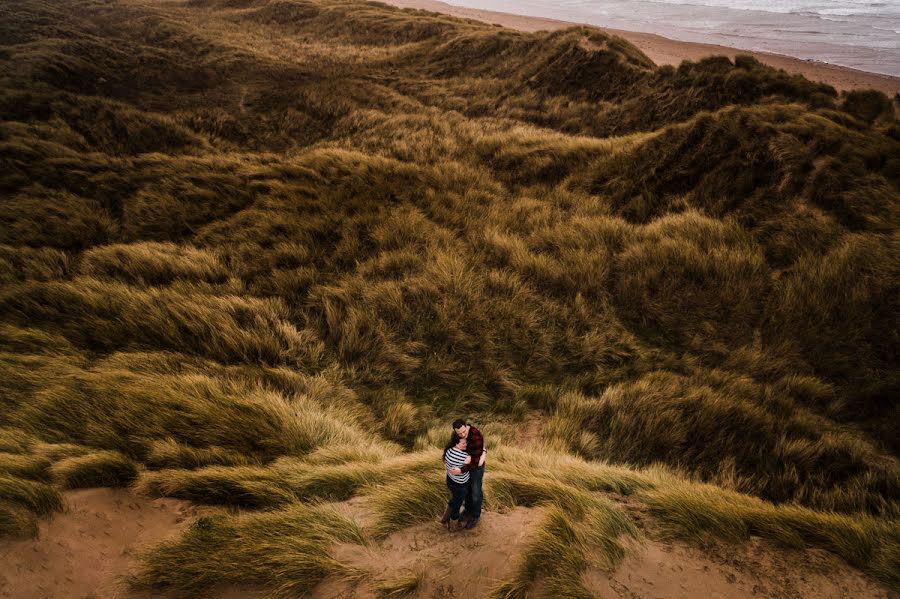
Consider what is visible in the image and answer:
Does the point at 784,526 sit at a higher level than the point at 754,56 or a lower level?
lower

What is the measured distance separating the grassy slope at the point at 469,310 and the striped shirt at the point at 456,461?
20.1 inches

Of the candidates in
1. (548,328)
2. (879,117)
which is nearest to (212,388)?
(548,328)

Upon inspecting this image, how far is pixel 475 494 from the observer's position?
2.85m

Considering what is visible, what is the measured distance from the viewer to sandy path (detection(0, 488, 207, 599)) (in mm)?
2410

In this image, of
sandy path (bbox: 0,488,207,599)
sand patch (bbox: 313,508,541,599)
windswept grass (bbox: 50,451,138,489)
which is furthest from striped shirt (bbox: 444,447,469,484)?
windswept grass (bbox: 50,451,138,489)

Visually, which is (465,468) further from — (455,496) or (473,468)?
(455,496)

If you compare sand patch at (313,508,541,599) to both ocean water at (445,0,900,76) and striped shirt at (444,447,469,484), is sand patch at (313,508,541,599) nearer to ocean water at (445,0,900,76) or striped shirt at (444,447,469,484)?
striped shirt at (444,447,469,484)

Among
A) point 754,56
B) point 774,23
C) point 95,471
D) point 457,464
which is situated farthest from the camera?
point 774,23

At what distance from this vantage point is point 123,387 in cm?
388

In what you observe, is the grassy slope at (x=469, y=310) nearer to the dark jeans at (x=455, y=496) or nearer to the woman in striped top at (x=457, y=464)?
the dark jeans at (x=455, y=496)

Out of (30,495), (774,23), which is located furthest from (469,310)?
(774,23)

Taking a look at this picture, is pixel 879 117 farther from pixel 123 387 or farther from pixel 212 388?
pixel 123 387

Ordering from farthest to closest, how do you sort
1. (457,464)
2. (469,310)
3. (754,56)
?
1. (754,56)
2. (469,310)
3. (457,464)

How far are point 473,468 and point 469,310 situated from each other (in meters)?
3.41
